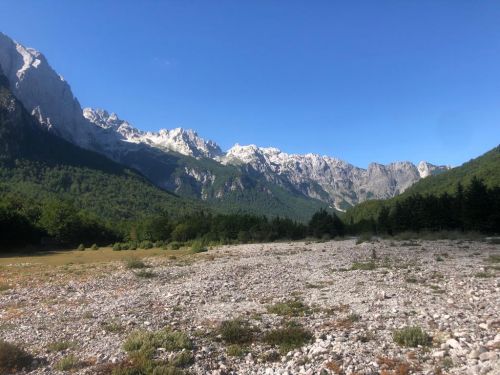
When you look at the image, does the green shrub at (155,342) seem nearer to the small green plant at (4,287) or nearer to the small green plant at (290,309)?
the small green plant at (290,309)

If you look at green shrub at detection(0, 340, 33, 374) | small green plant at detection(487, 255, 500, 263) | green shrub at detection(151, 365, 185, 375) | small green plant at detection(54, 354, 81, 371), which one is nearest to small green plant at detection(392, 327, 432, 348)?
green shrub at detection(151, 365, 185, 375)

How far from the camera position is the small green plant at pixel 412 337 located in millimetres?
11891

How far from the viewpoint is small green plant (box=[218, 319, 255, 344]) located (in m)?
13.8

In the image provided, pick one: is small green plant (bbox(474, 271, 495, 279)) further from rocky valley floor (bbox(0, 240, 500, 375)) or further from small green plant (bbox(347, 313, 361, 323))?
small green plant (bbox(347, 313, 361, 323))

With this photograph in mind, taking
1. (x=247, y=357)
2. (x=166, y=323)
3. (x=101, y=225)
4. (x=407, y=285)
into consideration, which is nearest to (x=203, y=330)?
(x=166, y=323)

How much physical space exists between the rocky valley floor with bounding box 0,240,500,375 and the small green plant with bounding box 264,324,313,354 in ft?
0.19

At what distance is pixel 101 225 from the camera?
123 m

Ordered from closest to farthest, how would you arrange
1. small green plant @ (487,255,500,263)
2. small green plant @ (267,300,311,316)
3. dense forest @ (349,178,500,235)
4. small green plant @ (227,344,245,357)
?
small green plant @ (227,344,245,357), small green plant @ (267,300,311,316), small green plant @ (487,255,500,263), dense forest @ (349,178,500,235)

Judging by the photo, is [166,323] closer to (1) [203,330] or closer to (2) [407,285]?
(1) [203,330]

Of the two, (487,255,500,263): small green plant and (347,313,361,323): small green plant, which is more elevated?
(487,255,500,263): small green plant

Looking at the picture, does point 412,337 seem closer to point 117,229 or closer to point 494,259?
point 494,259

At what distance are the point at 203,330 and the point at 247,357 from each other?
3354mm

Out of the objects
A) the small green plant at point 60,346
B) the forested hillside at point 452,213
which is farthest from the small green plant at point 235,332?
the forested hillside at point 452,213

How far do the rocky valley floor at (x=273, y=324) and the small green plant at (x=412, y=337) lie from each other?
39 mm
